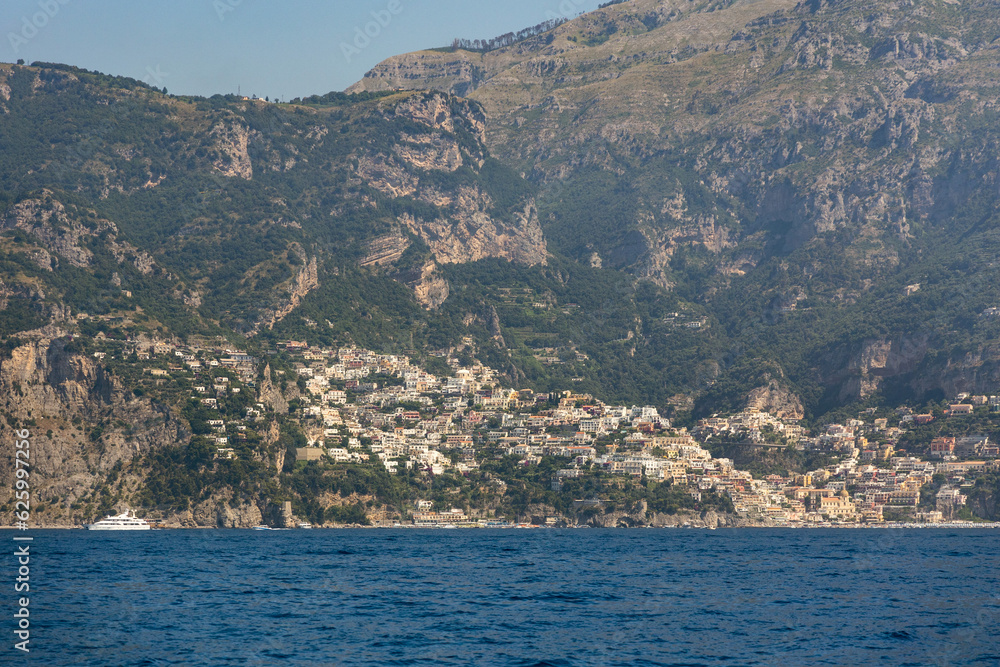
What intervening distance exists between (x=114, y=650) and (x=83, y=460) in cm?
9824

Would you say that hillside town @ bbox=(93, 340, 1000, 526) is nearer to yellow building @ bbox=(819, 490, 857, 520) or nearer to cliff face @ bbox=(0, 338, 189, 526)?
yellow building @ bbox=(819, 490, 857, 520)

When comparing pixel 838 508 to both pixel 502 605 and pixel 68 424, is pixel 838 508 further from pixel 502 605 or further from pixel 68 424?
pixel 502 605

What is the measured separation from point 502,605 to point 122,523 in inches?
3306

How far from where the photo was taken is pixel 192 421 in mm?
161500

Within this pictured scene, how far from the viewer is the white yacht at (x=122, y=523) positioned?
143125mm

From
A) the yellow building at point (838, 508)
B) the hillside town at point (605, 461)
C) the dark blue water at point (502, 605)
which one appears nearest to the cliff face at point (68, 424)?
the hillside town at point (605, 461)

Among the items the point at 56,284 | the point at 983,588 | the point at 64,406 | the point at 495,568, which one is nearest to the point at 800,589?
the point at 983,588

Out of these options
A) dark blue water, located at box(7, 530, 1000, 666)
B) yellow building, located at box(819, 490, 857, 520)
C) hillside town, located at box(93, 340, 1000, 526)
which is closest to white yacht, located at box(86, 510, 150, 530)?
dark blue water, located at box(7, 530, 1000, 666)

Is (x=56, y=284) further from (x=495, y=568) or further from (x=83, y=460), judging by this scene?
(x=495, y=568)

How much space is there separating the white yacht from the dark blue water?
20974mm

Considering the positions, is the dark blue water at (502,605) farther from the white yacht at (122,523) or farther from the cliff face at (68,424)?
the cliff face at (68,424)

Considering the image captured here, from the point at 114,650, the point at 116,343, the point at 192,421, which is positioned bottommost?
the point at 114,650

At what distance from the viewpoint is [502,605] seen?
72.9m

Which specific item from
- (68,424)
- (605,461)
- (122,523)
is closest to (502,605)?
(122,523)
